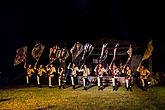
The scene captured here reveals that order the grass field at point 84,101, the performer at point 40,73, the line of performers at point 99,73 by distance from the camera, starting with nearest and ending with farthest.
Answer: the grass field at point 84,101, the line of performers at point 99,73, the performer at point 40,73

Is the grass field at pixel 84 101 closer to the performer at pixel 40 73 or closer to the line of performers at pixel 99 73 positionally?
the line of performers at pixel 99 73

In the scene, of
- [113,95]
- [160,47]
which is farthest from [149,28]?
[113,95]

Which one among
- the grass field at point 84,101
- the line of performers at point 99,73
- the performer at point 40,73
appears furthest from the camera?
the performer at point 40,73

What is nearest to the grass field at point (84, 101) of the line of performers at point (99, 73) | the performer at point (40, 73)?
the line of performers at point (99, 73)

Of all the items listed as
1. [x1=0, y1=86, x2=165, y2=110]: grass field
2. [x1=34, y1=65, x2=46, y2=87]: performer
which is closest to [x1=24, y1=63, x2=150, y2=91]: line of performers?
[x1=34, y1=65, x2=46, y2=87]: performer

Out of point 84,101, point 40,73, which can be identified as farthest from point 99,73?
point 84,101

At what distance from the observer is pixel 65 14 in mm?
53562

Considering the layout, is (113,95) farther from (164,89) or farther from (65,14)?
(65,14)

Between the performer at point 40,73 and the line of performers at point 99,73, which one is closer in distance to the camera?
the line of performers at point 99,73

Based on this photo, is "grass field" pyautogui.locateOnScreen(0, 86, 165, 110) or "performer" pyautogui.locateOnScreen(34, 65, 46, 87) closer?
"grass field" pyautogui.locateOnScreen(0, 86, 165, 110)

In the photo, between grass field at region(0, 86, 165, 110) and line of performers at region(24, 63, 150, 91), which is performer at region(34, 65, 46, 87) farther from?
grass field at region(0, 86, 165, 110)

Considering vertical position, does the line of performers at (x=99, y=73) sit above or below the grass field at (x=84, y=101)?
above

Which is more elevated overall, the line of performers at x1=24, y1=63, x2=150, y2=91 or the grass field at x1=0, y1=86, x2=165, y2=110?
the line of performers at x1=24, y1=63, x2=150, y2=91

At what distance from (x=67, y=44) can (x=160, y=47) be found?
9161 millimetres
